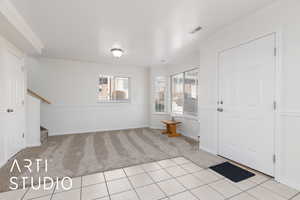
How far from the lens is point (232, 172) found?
7.14ft

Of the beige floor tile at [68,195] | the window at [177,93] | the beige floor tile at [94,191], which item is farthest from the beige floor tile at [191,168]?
the window at [177,93]

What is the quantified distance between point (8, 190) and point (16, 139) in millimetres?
1537

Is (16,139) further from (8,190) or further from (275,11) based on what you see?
(275,11)

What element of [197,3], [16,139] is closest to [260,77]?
[197,3]

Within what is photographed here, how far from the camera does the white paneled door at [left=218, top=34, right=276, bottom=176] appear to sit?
2010 millimetres

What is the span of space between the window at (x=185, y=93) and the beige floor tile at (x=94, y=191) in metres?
3.10

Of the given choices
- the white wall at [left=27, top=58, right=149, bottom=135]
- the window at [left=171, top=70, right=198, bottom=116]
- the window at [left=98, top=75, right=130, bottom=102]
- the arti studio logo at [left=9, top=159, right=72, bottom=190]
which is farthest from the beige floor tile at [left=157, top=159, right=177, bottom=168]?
the window at [left=98, top=75, right=130, bottom=102]

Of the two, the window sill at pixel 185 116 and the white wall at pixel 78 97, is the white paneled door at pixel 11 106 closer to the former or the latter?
the white wall at pixel 78 97

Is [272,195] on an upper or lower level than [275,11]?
lower

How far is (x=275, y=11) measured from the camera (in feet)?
6.31

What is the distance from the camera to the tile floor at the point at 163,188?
5.42ft

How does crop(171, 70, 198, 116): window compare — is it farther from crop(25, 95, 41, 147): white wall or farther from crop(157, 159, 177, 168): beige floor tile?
crop(25, 95, 41, 147): white wall

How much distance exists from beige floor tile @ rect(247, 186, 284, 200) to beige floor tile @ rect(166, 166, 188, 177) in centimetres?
87

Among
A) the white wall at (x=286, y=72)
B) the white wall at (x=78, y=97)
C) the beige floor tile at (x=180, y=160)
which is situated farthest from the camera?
the white wall at (x=78, y=97)
